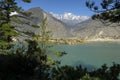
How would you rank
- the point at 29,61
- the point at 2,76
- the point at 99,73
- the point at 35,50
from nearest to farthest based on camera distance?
1. the point at 2,76
2. the point at 99,73
3. the point at 29,61
4. the point at 35,50

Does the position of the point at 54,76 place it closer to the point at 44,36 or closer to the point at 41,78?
the point at 41,78

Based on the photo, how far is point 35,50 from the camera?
974 inches

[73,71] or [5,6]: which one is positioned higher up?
[5,6]

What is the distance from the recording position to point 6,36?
2486 centimetres

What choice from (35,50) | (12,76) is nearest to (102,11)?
(12,76)

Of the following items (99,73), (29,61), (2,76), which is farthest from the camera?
(29,61)

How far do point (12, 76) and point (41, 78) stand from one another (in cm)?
174

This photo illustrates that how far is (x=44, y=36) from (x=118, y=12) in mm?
18725

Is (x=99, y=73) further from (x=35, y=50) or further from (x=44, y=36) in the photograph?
(x=44, y=36)

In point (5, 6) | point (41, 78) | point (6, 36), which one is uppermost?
point (5, 6)

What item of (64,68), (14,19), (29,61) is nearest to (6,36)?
(14,19)

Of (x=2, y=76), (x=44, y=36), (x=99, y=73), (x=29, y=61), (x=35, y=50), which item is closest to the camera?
(x=2, y=76)

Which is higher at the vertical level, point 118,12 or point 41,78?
point 118,12

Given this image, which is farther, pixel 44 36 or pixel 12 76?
pixel 44 36
